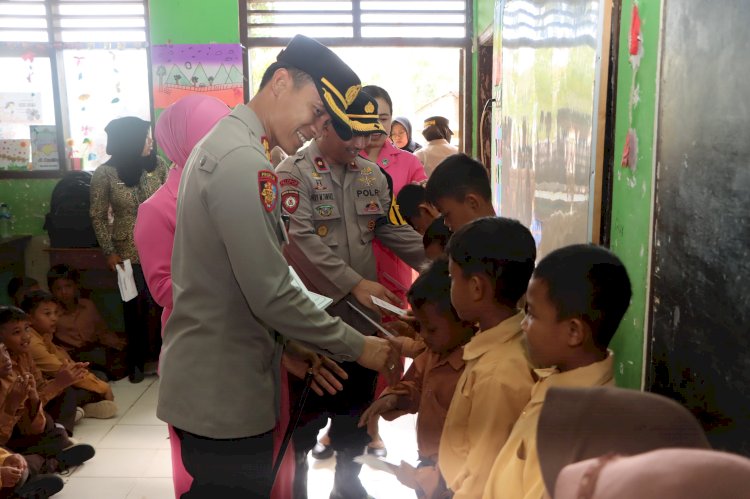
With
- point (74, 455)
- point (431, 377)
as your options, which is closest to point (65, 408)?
point (74, 455)

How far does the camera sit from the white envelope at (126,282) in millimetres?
4109

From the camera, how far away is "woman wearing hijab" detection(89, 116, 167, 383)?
4.27 metres

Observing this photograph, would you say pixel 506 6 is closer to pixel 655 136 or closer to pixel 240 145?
pixel 655 136

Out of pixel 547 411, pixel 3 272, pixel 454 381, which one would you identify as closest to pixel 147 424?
pixel 3 272

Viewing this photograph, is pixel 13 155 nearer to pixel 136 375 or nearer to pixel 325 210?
pixel 136 375

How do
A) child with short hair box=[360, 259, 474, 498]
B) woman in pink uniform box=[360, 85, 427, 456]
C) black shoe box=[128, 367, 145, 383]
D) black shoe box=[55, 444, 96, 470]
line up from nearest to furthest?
child with short hair box=[360, 259, 474, 498] → black shoe box=[55, 444, 96, 470] → woman in pink uniform box=[360, 85, 427, 456] → black shoe box=[128, 367, 145, 383]

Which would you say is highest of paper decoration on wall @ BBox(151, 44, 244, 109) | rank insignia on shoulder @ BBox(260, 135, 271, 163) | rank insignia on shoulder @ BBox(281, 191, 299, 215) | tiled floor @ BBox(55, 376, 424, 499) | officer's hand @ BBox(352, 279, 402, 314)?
paper decoration on wall @ BBox(151, 44, 244, 109)

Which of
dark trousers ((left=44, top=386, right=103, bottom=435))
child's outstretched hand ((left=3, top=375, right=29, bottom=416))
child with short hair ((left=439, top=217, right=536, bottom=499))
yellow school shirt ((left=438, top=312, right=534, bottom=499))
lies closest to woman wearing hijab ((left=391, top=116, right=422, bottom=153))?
dark trousers ((left=44, top=386, right=103, bottom=435))

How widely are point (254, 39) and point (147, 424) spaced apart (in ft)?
9.58

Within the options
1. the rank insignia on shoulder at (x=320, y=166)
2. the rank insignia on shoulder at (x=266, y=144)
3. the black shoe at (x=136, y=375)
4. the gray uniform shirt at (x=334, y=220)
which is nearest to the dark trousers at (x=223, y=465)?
the rank insignia on shoulder at (x=266, y=144)

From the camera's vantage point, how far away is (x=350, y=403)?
242cm

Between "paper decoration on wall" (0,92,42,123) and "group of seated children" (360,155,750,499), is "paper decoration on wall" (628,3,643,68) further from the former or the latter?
"paper decoration on wall" (0,92,42,123)

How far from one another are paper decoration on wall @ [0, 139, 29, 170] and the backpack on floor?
19.4 inches

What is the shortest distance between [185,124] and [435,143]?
2.61 m
